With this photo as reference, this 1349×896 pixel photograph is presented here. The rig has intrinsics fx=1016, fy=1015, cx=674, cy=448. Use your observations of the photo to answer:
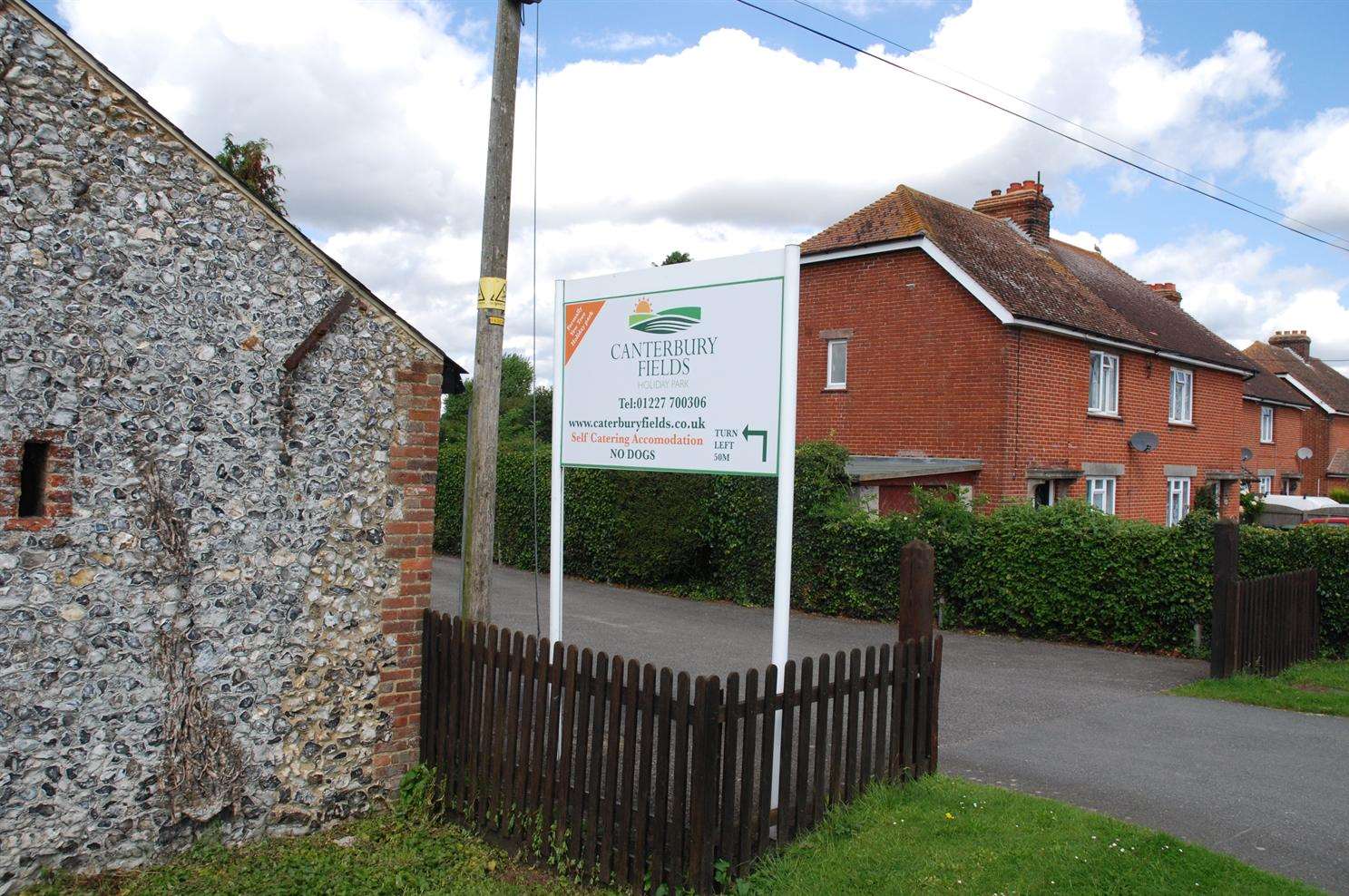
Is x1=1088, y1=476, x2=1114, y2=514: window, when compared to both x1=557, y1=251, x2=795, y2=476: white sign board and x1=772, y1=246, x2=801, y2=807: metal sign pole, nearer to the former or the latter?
x1=557, y1=251, x2=795, y2=476: white sign board

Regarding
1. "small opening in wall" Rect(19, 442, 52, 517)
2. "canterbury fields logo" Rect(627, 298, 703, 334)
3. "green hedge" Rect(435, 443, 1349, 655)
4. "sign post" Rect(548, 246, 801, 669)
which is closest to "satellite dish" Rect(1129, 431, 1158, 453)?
"green hedge" Rect(435, 443, 1349, 655)

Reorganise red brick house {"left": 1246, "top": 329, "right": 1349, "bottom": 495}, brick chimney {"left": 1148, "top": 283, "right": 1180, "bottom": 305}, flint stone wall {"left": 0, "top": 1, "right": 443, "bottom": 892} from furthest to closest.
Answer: red brick house {"left": 1246, "top": 329, "right": 1349, "bottom": 495} < brick chimney {"left": 1148, "top": 283, "right": 1180, "bottom": 305} < flint stone wall {"left": 0, "top": 1, "right": 443, "bottom": 892}

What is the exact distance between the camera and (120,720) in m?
5.52

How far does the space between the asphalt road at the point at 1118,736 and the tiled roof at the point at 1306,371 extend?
32069mm

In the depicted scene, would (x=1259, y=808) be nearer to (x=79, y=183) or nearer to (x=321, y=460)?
(x=321, y=460)

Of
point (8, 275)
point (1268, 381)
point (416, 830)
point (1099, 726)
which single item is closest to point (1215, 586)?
point (1099, 726)

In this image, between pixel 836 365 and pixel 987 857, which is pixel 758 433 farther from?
pixel 836 365

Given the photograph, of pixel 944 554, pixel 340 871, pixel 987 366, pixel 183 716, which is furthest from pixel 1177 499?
pixel 183 716

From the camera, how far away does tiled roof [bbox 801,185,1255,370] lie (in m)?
19.0

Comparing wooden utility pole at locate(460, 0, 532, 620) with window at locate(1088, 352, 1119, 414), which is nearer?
wooden utility pole at locate(460, 0, 532, 620)

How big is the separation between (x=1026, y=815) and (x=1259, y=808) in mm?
1783

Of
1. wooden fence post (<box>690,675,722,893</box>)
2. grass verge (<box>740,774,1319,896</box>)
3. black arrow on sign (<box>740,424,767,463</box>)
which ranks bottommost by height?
grass verge (<box>740,774,1319,896</box>)

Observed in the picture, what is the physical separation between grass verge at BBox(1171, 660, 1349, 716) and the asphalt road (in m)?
0.30

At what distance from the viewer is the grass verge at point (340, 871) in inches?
212
